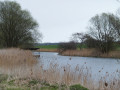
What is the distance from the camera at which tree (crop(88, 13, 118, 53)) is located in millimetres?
25233

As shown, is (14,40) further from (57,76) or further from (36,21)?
(57,76)

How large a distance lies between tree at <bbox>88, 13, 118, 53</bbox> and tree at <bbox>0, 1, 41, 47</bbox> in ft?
28.3

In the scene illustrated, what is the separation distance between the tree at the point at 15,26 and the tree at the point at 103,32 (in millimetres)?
8636

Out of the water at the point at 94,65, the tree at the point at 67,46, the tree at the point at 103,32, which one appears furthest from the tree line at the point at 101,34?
the water at the point at 94,65

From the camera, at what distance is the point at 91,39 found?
1035 inches

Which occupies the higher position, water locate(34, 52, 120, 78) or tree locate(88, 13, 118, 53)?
tree locate(88, 13, 118, 53)

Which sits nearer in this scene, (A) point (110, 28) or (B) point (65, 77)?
(B) point (65, 77)

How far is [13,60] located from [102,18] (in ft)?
65.5

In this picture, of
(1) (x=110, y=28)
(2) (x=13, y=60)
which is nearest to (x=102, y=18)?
(1) (x=110, y=28)

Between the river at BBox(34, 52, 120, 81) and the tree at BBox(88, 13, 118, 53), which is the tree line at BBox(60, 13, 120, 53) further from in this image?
the river at BBox(34, 52, 120, 81)

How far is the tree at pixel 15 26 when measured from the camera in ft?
80.2

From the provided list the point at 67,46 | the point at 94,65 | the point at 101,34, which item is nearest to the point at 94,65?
the point at 94,65

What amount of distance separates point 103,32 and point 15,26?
12513mm

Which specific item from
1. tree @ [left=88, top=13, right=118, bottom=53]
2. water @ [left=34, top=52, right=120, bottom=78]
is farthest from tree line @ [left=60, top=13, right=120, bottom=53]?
water @ [left=34, top=52, right=120, bottom=78]
